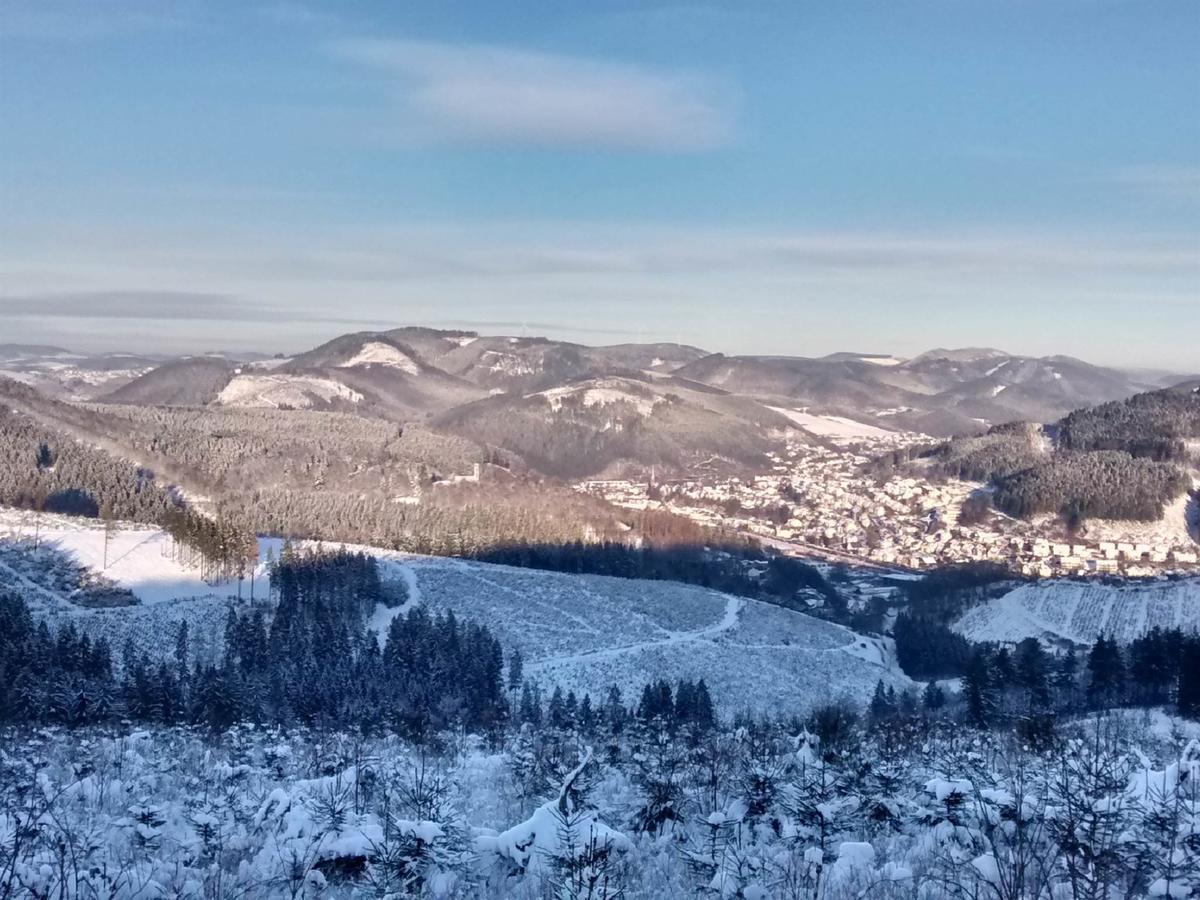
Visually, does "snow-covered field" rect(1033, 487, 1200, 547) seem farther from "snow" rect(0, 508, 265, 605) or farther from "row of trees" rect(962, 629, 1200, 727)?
"snow" rect(0, 508, 265, 605)

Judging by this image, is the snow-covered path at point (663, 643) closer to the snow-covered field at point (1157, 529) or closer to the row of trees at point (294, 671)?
the row of trees at point (294, 671)

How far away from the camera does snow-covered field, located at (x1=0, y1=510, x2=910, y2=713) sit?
4662 cm

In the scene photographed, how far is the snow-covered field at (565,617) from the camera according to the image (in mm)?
46625

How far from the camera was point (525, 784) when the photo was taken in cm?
1402

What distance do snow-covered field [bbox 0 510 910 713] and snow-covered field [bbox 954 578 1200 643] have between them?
9.79 m

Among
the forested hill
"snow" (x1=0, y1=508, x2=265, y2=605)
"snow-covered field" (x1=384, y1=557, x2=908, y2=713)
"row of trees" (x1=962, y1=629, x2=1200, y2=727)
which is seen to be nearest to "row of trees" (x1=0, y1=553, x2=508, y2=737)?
"snow-covered field" (x1=384, y1=557, x2=908, y2=713)

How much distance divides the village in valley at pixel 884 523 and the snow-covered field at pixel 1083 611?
282 inches

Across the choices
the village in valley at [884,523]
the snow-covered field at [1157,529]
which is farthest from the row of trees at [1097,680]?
the snow-covered field at [1157,529]

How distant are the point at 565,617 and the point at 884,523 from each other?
65380 millimetres

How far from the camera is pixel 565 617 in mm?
56000

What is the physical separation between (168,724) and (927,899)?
2000 centimetres

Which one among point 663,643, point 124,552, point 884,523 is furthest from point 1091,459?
point 124,552

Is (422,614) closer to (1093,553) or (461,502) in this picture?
(461,502)

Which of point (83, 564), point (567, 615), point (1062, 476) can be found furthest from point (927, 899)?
point (1062, 476)
